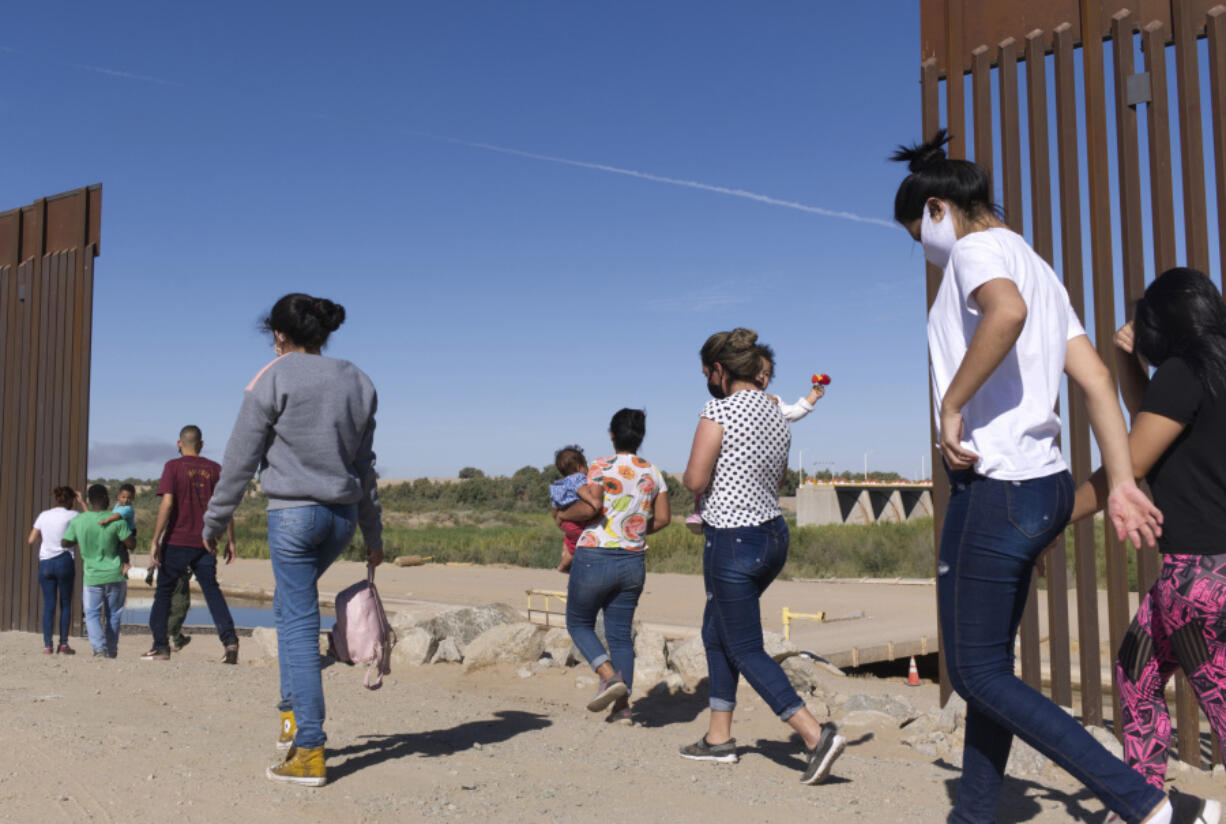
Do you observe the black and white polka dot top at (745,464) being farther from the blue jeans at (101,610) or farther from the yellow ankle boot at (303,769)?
the blue jeans at (101,610)

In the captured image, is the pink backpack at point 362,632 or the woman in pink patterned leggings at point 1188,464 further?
the pink backpack at point 362,632

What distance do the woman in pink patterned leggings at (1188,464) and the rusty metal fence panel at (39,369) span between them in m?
8.88

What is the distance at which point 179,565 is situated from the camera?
25.7ft

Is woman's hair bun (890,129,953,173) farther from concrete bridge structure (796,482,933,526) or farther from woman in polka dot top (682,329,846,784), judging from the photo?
concrete bridge structure (796,482,933,526)

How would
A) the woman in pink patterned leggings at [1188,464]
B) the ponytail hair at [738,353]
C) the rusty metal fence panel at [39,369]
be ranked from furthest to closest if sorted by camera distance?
1. the rusty metal fence panel at [39,369]
2. the ponytail hair at [738,353]
3. the woman in pink patterned leggings at [1188,464]

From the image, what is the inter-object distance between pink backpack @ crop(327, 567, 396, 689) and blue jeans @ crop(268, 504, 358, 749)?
15 centimetres

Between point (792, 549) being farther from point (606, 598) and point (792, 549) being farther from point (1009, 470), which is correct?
point (1009, 470)

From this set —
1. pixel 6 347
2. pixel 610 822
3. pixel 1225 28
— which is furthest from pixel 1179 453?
pixel 6 347

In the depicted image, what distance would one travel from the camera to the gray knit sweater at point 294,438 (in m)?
4.03

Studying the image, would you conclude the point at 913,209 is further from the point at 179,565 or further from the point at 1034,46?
the point at 179,565

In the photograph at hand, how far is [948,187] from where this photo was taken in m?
3.07

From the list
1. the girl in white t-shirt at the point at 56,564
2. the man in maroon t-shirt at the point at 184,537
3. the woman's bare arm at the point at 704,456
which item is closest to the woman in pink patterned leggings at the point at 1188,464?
→ the woman's bare arm at the point at 704,456

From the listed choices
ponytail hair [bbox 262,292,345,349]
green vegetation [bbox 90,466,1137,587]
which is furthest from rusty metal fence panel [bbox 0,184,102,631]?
ponytail hair [bbox 262,292,345,349]

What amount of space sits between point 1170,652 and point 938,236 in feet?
4.89
